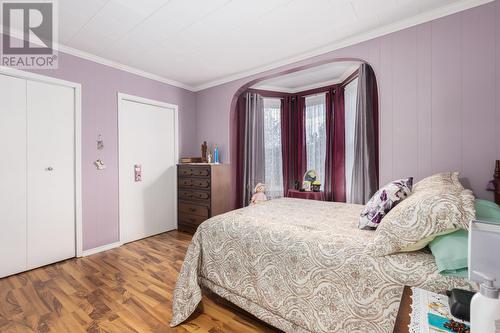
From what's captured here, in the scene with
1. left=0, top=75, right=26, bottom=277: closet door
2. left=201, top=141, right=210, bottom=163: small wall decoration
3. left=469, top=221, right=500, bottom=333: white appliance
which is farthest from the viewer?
left=201, top=141, right=210, bottom=163: small wall decoration

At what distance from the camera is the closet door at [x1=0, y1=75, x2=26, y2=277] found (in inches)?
94.7

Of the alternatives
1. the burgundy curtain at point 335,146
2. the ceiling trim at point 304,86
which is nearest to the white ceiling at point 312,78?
the ceiling trim at point 304,86

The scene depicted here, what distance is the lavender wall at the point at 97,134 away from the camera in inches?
116

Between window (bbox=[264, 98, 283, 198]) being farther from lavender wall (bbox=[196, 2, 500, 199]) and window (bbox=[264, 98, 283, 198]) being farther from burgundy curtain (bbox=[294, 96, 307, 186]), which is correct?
lavender wall (bbox=[196, 2, 500, 199])

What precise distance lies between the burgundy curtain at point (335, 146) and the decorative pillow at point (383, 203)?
86.0 inches

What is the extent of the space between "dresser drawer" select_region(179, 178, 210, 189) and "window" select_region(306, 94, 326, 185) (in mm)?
1903

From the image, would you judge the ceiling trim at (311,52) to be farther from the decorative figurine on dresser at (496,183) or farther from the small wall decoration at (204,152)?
the decorative figurine on dresser at (496,183)

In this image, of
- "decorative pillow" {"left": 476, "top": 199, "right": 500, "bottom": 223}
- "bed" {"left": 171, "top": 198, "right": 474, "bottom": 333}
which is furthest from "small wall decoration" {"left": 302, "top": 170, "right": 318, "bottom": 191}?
"decorative pillow" {"left": 476, "top": 199, "right": 500, "bottom": 223}

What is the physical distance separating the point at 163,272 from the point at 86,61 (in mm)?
2696

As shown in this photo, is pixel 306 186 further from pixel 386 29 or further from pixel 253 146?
pixel 386 29

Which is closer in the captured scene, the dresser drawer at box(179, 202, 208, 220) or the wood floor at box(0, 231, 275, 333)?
the wood floor at box(0, 231, 275, 333)

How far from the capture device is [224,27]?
241 centimetres

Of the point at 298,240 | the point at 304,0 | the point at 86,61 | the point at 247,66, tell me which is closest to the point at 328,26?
the point at 304,0

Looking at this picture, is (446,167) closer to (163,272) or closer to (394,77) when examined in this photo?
(394,77)
